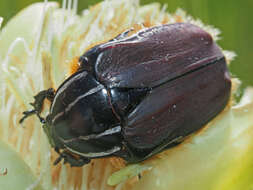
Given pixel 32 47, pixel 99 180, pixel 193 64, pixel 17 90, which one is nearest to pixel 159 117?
pixel 193 64

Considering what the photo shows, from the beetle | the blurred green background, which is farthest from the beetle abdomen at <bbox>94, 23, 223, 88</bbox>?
the blurred green background

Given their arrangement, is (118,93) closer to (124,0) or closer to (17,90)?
(17,90)

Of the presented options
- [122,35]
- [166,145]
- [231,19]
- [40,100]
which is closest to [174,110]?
[166,145]

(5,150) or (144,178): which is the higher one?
(5,150)

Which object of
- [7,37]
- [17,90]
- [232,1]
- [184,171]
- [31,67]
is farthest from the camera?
[232,1]

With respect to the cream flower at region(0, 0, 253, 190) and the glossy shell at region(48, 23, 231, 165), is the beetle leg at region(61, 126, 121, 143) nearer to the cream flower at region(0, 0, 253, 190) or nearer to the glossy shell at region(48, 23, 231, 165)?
the glossy shell at region(48, 23, 231, 165)

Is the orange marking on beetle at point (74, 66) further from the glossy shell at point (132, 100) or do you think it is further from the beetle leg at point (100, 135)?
the beetle leg at point (100, 135)

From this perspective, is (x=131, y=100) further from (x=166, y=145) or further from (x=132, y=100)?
(x=166, y=145)

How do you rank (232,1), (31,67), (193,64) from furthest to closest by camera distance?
(232,1) → (31,67) → (193,64)
